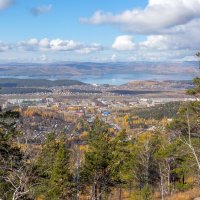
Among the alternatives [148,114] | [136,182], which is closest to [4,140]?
[136,182]

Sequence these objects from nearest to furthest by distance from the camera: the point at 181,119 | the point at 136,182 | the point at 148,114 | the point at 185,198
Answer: the point at 185,198 < the point at 181,119 < the point at 136,182 < the point at 148,114

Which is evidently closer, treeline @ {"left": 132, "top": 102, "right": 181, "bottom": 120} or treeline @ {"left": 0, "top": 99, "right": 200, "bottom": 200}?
treeline @ {"left": 0, "top": 99, "right": 200, "bottom": 200}

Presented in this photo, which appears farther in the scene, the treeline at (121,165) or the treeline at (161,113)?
the treeline at (161,113)

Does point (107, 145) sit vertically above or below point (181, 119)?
below

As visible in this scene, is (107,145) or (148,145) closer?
(107,145)

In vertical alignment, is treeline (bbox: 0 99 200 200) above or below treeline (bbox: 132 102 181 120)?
above

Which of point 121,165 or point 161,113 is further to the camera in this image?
point 161,113

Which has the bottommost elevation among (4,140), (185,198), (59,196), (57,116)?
(57,116)

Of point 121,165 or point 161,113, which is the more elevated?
point 121,165

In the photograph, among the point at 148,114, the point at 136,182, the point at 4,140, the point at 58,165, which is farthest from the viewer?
the point at 148,114

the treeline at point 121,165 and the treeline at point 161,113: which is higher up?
the treeline at point 121,165

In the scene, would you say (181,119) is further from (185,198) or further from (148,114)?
(148,114)
